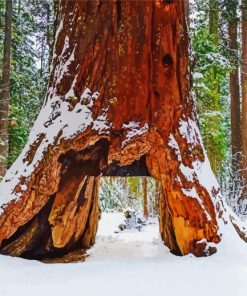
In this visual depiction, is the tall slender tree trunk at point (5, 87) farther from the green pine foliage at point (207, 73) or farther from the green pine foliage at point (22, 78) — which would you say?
the green pine foliage at point (207, 73)

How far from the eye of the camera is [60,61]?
358 cm

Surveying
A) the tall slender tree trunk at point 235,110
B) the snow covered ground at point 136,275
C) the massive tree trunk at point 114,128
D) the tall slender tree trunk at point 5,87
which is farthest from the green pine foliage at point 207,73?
the snow covered ground at point 136,275

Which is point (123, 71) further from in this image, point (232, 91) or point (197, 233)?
point (232, 91)

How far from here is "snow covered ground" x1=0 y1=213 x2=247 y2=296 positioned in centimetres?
237

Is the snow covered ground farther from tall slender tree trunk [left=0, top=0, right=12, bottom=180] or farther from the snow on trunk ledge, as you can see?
tall slender tree trunk [left=0, top=0, right=12, bottom=180]

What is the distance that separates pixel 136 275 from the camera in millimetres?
2674

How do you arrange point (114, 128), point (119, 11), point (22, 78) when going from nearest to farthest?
1. point (114, 128)
2. point (119, 11)
3. point (22, 78)

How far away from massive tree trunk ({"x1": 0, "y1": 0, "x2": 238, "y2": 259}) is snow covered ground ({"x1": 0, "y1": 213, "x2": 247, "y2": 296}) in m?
0.24

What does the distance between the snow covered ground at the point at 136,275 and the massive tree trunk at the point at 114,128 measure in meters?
0.24

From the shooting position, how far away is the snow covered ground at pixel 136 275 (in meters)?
2.37

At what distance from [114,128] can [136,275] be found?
1241mm

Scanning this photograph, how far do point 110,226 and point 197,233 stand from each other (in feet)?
11.8

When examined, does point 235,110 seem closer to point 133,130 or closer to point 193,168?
point 193,168

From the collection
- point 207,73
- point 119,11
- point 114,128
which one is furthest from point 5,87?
point 114,128
